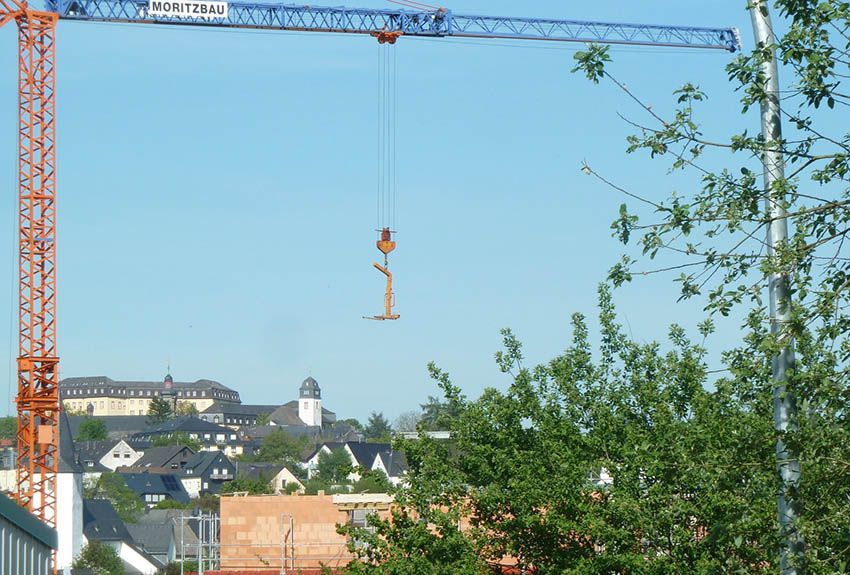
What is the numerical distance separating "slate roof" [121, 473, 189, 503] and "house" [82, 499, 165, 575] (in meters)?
56.2

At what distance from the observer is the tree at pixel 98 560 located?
332 ft

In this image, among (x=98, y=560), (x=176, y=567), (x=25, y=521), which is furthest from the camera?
(x=176, y=567)

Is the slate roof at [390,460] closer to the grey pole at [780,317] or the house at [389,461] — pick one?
the house at [389,461]

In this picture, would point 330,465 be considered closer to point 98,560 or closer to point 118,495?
point 118,495

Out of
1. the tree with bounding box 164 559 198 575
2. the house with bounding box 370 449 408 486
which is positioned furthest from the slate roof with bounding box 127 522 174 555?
the house with bounding box 370 449 408 486

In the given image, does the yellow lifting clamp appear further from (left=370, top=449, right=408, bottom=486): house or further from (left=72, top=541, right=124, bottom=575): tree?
(left=370, top=449, right=408, bottom=486): house

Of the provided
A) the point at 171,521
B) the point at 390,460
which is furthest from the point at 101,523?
the point at 390,460

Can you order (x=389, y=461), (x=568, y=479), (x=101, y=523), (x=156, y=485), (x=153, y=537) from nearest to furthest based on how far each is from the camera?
(x=568, y=479) → (x=101, y=523) → (x=153, y=537) → (x=389, y=461) → (x=156, y=485)

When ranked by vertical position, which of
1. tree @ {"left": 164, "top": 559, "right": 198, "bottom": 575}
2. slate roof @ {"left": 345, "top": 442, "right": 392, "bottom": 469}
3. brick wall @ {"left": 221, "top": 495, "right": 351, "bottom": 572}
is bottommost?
tree @ {"left": 164, "top": 559, "right": 198, "bottom": 575}

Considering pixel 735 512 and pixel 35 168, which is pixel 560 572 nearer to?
pixel 735 512

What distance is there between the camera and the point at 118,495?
154m

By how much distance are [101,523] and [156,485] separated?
63.5 meters

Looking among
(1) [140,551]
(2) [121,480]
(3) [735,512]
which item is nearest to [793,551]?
(3) [735,512]

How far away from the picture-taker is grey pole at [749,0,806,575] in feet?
35.4
